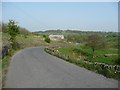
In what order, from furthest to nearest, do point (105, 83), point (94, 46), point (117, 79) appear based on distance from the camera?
1. point (94, 46)
2. point (117, 79)
3. point (105, 83)

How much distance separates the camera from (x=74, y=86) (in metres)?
13.4

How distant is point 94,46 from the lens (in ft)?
261

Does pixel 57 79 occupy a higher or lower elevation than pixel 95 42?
higher

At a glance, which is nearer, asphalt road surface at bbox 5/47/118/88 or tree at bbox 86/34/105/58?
asphalt road surface at bbox 5/47/118/88

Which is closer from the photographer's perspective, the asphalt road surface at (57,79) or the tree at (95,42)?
the asphalt road surface at (57,79)

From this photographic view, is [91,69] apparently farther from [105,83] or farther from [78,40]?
[78,40]

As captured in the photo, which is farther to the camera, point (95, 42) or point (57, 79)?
point (95, 42)

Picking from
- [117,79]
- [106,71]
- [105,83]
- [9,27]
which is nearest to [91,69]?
[106,71]

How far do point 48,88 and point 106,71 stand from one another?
613cm

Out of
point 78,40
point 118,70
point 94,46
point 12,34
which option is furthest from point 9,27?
point 78,40

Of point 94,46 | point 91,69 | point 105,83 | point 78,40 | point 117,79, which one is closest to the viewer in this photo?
point 105,83

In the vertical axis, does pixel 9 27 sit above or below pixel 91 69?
above

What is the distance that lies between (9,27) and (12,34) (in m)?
1.70

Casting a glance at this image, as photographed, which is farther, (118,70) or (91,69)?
(91,69)
